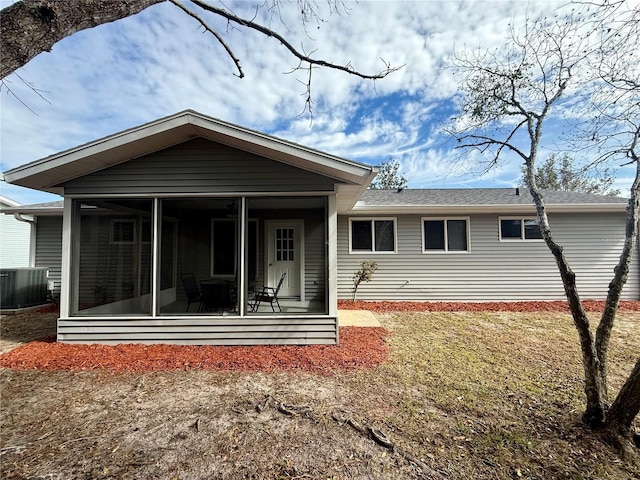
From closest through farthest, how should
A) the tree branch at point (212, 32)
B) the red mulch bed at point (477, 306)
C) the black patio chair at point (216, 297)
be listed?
1. the tree branch at point (212, 32)
2. the black patio chair at point (216, 297)
3. the red mulch bed at point (477, 306)

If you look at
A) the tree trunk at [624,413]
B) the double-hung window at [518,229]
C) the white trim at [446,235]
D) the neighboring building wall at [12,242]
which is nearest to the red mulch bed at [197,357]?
the tree trunk at [624,413]

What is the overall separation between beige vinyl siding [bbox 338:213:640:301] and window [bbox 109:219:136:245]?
5503 millimetres

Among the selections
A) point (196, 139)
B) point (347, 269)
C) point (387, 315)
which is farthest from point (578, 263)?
point (196, 139)

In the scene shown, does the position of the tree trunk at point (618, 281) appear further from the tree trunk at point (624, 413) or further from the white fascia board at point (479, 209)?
the white fascia board at point (479, 209)

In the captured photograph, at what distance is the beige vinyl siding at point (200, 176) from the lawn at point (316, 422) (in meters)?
2.77

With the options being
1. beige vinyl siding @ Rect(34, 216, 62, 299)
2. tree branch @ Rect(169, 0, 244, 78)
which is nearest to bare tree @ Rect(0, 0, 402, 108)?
tree branch @ Rect(169, 0, 244, 78)

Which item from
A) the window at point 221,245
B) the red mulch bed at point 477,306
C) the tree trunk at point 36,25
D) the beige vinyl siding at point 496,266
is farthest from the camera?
the beige vinyl siding at point 496,266

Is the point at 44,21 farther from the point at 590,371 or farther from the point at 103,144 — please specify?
the point at 590,371

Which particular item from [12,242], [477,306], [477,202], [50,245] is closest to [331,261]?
[477,306]

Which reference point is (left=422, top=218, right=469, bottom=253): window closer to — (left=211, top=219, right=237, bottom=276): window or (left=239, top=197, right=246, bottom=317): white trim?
(left=211, top=219, right=237, bottom=276): window

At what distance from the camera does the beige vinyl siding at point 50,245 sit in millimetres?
9062

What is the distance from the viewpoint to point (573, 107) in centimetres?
355

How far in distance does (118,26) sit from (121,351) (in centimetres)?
541

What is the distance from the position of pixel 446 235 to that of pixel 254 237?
5540 millimetres
